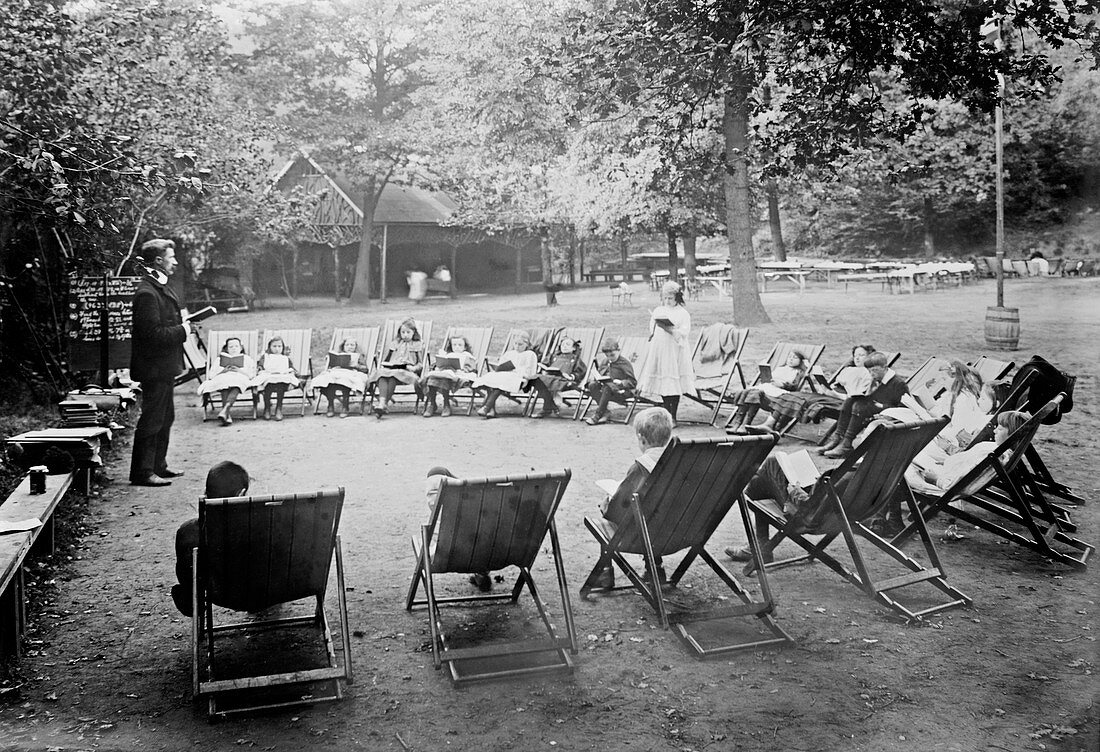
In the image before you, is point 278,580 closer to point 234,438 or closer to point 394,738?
point 394,738

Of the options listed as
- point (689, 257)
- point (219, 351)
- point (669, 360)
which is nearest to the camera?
point (219, 351)

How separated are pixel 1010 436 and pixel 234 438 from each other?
4258 millimetres

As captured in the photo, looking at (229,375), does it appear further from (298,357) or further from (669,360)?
(669,360)

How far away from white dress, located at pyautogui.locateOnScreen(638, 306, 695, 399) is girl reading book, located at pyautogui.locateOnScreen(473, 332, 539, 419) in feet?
3.11

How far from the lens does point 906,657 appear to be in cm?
279

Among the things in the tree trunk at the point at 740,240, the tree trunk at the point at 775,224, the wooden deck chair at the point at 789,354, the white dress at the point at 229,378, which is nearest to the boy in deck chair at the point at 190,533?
the white dress at the point at 229,378

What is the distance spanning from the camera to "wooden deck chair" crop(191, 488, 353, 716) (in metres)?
2.45

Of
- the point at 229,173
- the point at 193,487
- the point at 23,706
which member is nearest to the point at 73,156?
the point at 229,173

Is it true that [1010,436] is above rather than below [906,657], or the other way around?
above

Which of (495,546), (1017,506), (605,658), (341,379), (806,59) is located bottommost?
(605,658)

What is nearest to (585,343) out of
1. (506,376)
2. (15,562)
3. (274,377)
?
(506,376)

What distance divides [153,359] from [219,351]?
38.2 inches

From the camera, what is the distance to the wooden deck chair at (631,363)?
21.8 feet

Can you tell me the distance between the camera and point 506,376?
Result: 6.68 metres
